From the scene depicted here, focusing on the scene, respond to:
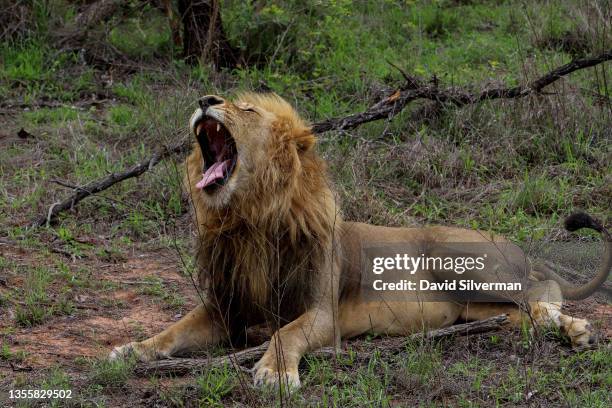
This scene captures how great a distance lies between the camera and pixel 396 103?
642 cm

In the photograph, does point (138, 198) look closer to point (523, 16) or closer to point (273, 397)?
point (273, 397)

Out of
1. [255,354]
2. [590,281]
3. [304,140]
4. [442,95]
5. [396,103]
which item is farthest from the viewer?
[442,95]

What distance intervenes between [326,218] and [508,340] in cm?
85

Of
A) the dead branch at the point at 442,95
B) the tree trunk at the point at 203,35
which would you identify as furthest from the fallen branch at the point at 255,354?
the tree trunk at the point at 203,35

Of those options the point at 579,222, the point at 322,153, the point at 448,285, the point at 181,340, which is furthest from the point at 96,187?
the point at 579,222

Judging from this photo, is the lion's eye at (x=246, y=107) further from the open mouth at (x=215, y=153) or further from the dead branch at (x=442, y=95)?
the dead branch at (x=442, y=95)

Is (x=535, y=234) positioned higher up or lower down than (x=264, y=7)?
lower down

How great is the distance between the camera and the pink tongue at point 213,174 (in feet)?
13.3

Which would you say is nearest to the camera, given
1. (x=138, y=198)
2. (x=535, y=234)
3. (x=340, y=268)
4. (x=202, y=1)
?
(x=340, y=268)

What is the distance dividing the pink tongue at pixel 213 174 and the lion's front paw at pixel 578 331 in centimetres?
142

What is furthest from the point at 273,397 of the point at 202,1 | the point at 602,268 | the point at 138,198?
the point at 202,1

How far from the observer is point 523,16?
8.70m

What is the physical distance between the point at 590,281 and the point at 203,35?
4117mm

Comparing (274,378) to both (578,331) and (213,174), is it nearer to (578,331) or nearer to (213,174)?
(213,174)
